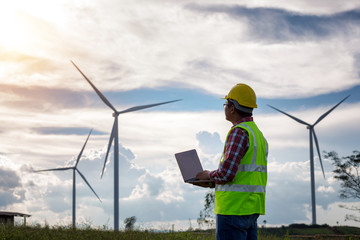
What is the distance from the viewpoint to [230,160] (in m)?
4.84

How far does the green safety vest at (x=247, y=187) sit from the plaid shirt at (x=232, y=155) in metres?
0.08

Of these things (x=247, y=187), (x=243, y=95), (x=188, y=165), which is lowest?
(x=247, y=187)

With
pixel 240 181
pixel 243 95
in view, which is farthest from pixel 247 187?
pixel 243 95

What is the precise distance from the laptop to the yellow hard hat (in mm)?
975

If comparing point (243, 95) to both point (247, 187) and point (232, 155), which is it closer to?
point (232, 155)

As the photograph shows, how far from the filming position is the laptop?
5.50 m

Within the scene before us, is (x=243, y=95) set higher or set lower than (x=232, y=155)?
higher

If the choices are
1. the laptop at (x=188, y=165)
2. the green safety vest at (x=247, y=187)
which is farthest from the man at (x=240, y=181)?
the laptop at (x=188, y=165)

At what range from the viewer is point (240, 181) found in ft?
16.2

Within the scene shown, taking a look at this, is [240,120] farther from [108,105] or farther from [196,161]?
[108,105]

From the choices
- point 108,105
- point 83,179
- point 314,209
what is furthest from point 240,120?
point 314,209

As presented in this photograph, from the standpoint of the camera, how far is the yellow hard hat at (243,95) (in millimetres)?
5270

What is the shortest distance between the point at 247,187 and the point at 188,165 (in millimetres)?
941

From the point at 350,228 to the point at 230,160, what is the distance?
31.7 metres
